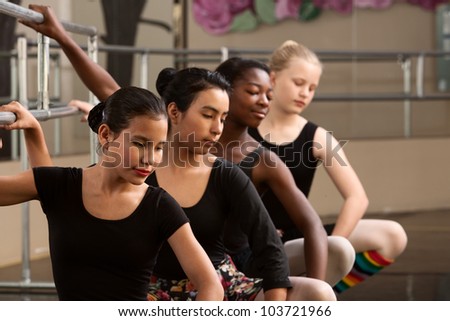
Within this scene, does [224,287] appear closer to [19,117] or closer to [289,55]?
[19,117]

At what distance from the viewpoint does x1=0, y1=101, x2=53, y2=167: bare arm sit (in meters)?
2.40

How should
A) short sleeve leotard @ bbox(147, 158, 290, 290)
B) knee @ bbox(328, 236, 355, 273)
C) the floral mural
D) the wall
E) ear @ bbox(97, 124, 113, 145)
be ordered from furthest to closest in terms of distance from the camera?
the floral mural → the wall → knee @ bbox(328, 236, 355, 273) → short sleeve leotard @ bbox(147, 158, 290, 290) → ear @ bbox(97, 124, 113, 145)

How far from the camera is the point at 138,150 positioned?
2.24 metres

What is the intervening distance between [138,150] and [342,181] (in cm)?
155

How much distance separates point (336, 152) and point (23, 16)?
51.0 inches

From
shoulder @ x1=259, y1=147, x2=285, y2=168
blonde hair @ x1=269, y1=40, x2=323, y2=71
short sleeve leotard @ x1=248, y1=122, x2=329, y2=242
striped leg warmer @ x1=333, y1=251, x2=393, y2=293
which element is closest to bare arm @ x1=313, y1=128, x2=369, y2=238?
short sleeve leotard @ x1=248, y1=122, x2=329, y2=242

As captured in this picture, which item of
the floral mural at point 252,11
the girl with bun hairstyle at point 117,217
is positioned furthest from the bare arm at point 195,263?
the floral mural at point 252,11

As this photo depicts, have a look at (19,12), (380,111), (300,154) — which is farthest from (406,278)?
(380,111)

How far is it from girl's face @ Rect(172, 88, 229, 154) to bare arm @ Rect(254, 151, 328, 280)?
1.11 feet

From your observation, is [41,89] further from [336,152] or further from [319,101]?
[319,101]

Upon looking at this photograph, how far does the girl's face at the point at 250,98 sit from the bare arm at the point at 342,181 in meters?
0.50

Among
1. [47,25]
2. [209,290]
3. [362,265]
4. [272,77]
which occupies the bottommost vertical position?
[362,265]

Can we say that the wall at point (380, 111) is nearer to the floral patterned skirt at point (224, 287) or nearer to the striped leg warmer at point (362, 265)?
the striped leg warmer at point (362, 265)

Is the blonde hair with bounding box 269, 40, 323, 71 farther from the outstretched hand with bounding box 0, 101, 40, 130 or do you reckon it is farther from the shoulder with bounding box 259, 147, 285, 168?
the outstretched hand with bounding box 0, 101, 40, 130
